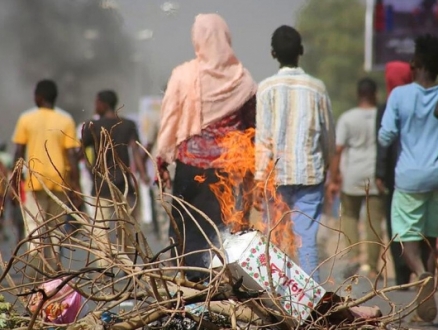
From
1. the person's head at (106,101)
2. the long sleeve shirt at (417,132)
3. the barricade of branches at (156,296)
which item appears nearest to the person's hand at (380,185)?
the long sleeve shirt at (417,132)

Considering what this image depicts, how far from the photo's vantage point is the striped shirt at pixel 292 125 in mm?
7785

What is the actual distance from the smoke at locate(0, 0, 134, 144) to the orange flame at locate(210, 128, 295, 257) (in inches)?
820

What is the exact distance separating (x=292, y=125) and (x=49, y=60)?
25.4 meters

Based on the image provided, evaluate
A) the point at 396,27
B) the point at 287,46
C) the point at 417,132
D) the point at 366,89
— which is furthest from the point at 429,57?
the point at 396,27

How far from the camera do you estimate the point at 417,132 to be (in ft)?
26.3

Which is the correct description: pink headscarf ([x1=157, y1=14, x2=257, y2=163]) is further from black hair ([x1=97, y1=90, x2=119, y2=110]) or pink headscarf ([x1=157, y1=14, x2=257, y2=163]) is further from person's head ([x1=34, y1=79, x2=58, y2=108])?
black hair ([x1=97, y1=90, x2=119, y2=110])

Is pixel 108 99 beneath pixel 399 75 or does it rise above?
beneath

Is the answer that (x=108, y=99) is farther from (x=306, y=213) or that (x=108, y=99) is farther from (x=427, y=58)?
(x=427, y=58)

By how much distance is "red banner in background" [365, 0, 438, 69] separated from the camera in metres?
15.4

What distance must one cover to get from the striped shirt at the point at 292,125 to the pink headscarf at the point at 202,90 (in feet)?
0.66

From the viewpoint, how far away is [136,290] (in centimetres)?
521

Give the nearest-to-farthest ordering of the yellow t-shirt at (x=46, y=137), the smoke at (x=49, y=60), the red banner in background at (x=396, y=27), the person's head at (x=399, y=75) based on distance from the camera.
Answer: the person's head at (x=399, y=75)
the yellow t-shirt at (x=46, y=137)
the red banner in background at (x=396, y=27)
the smoke at (x=49, y=60)

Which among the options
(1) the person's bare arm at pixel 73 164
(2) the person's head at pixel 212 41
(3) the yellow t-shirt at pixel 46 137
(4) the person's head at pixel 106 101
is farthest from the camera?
(4) the person's head at pixel 106 101

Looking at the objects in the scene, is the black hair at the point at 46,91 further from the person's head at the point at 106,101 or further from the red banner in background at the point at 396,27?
the red banner in background at the point at 396,27
